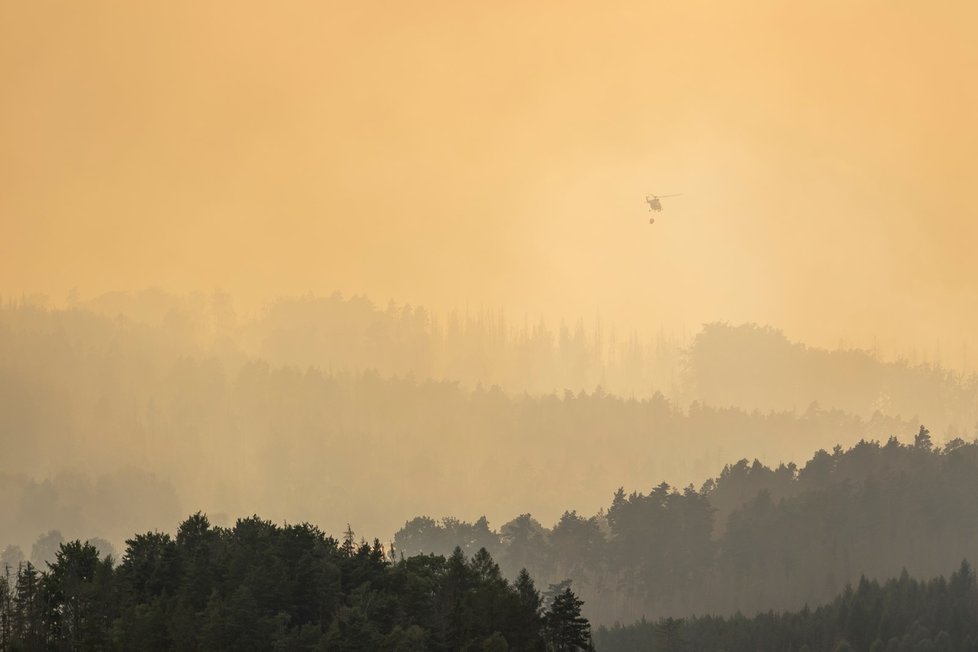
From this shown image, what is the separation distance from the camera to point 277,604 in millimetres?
140125

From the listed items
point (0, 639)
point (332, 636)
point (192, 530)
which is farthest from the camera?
point (192, 530)

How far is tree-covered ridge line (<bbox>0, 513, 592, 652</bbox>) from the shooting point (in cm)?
13350

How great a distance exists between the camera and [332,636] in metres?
132

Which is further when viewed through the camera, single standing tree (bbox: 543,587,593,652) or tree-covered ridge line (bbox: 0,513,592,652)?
single standing tree (bbox: 543,587,593,652)

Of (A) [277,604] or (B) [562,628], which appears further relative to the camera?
(B) [562,628]

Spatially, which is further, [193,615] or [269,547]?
[269,547]

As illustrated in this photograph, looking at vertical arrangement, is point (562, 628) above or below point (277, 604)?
below

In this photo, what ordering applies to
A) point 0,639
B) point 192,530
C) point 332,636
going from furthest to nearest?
point 192,530
point 0,639
point 332,636

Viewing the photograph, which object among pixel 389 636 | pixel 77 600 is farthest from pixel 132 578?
pixel 389 636

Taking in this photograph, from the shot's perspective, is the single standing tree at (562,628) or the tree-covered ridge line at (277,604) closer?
the tree-covered ridge line at (277,604)

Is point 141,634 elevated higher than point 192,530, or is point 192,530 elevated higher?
point 192,530

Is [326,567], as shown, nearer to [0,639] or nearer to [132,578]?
[132,578]

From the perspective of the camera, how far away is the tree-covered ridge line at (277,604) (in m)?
134

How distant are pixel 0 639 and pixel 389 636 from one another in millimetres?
31928
